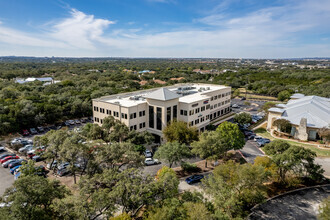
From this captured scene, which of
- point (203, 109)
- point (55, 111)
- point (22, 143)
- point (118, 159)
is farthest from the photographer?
point (55, 111)

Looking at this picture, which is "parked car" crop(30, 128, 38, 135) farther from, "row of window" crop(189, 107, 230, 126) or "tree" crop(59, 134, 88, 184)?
"row of window" crop(189, 107, 230, 126)

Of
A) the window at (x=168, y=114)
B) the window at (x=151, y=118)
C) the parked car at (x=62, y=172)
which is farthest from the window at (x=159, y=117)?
the parked car at (x=62, y=172)

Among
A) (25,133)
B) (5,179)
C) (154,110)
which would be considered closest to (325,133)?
(154,110)

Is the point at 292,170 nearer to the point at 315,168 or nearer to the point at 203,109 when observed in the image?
the point at 315,168

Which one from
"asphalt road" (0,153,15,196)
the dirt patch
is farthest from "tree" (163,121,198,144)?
"asphalt road" (0,153,15,196)

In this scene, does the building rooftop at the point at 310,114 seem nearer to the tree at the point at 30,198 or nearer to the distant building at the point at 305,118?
the distant building at the point at 305,118

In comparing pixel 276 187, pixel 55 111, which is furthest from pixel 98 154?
pixel 55 111
